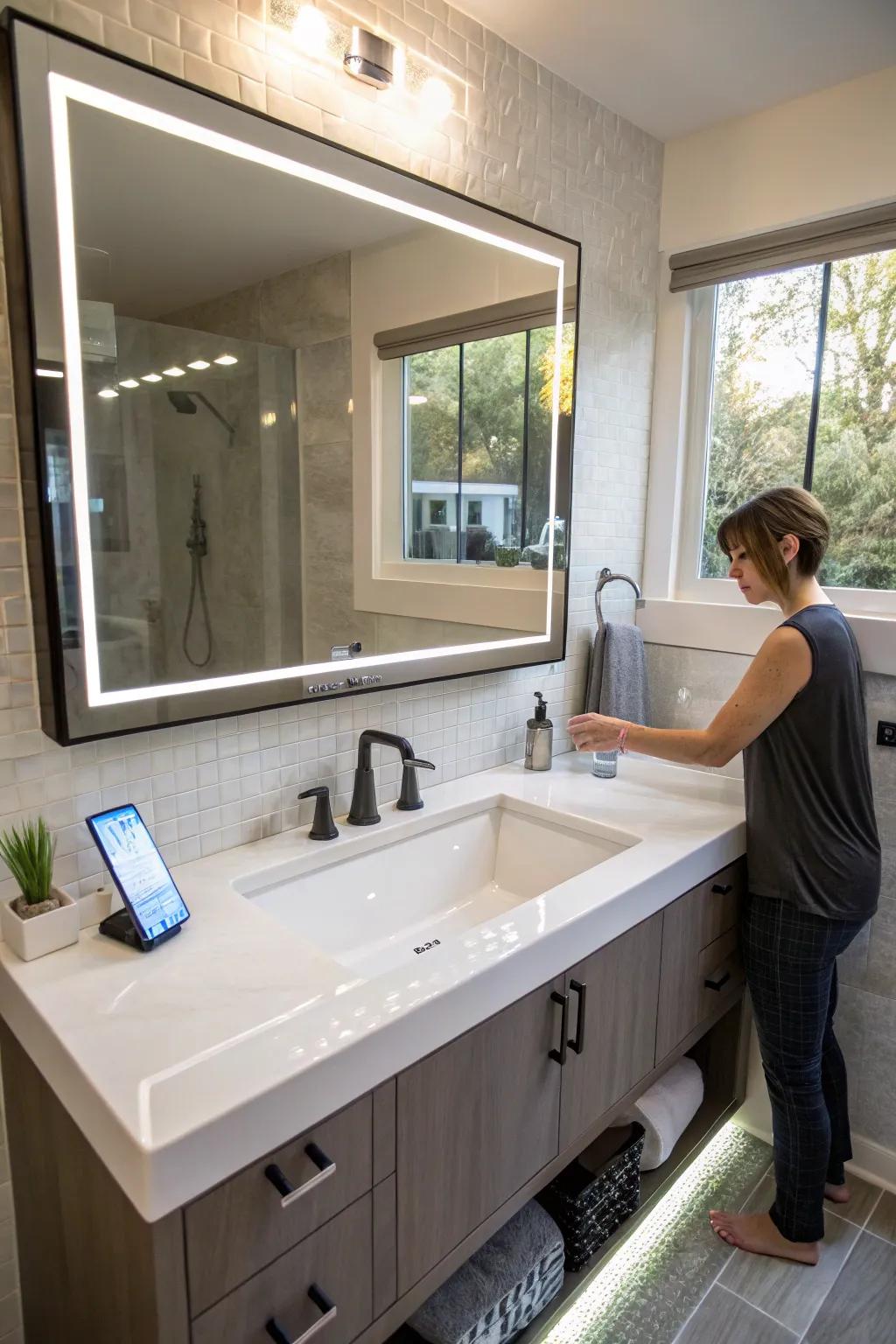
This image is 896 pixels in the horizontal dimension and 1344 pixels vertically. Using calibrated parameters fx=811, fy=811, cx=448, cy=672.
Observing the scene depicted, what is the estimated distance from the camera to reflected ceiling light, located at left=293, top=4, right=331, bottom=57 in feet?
4.23

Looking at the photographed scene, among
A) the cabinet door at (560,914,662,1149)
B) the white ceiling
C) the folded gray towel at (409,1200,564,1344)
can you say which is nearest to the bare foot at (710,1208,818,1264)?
the folded gray towel at (409,1200,564,1344)

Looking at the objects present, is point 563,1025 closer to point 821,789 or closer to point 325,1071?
point 325,1071

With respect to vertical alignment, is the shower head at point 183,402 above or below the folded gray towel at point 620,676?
above

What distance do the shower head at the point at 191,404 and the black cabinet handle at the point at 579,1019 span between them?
3.31 feet

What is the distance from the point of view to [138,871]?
113 cm

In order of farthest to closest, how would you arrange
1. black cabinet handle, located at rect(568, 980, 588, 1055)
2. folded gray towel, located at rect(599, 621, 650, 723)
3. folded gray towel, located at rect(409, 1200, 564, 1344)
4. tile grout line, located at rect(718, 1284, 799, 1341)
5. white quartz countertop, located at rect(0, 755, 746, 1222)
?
folded gray towel, located at rect(599, 621, 650, 723) < tile grout line, located at rect(718, 1284, 799, 1341) < folded gray towel, located at rect(409, 1200, 564, 1344) < black cabinet handle, located at rect(568, 980, 588, 1055) < white quartz countertop, located at rect(0, 755, 746, 1222)

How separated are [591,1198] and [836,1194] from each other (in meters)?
0.67

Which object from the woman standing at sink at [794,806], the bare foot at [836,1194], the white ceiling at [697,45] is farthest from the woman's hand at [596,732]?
the white ceiling at [697,45]

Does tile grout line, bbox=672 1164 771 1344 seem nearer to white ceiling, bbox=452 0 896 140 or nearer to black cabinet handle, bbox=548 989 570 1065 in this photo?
black cabinet handle, bbox=548 989 570 1065

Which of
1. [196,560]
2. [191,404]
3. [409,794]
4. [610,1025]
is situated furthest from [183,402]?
[610,1025]

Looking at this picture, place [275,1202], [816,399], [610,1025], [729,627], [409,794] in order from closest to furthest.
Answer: [275,1202] → [610,1025] → [409,794] → [816,399] → [729,627]

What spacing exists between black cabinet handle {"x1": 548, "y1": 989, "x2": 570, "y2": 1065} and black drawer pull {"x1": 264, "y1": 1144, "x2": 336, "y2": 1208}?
0.44m

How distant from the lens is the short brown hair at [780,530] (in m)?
1.57

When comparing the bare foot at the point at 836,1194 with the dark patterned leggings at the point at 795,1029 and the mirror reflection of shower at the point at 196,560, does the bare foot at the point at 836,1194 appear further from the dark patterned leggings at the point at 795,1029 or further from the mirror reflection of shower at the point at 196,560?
the mirror reflection of shower at the point at 196,560
